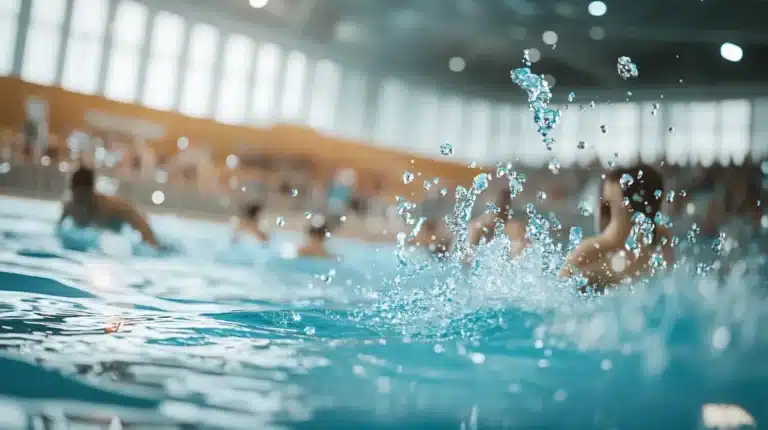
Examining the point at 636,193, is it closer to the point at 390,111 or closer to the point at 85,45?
the point at 85,45

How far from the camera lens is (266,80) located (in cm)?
1498

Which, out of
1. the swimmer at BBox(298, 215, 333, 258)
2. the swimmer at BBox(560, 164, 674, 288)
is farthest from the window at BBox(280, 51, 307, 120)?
the swimmer at BBox(560, 164, 674, 288)

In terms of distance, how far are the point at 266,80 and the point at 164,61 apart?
236cm

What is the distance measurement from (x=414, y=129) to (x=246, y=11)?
5.77 meters

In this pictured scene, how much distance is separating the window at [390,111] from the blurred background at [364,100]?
0.20 ft

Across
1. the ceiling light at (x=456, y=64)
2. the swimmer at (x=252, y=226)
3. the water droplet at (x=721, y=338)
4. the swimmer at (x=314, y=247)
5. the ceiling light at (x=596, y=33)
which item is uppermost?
the ceiling light at (x=456, y=64)

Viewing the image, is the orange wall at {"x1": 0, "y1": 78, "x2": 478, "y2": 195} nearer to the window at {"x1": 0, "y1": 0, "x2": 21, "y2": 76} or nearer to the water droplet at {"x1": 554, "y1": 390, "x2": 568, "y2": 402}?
the window at {"x1": 0, "y1": 0, "x2": 21, "y2": 76}

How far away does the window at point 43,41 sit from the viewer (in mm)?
11383

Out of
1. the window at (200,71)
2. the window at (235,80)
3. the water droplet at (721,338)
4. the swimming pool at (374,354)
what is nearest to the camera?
the swimming pool at (374,354)

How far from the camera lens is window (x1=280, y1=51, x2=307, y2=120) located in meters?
15.2

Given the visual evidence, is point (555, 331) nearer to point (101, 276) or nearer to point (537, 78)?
point (537, 78)

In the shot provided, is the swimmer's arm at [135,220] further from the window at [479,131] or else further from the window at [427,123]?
the window at [479,131]

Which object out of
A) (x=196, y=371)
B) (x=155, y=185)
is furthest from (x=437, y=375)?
(x=155, y=185)

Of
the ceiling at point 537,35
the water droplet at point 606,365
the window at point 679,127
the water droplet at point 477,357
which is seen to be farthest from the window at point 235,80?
the water droplet at point 606,365
